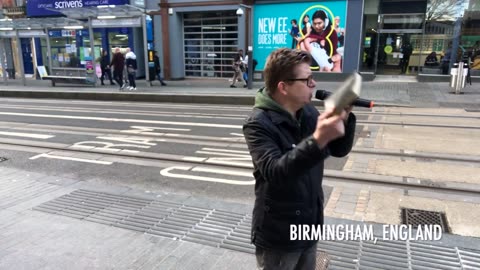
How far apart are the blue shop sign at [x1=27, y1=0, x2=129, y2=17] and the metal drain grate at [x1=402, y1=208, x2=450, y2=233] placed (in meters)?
21.1

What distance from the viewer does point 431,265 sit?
3.29m

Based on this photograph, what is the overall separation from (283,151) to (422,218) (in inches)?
120

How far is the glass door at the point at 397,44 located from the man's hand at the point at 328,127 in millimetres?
18361

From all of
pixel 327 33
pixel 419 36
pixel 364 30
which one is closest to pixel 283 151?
pixel 327 33

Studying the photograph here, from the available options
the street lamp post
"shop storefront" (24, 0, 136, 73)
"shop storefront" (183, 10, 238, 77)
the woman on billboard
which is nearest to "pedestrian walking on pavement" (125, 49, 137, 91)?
the street lamp post

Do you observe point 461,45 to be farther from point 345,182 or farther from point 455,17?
point 345,182

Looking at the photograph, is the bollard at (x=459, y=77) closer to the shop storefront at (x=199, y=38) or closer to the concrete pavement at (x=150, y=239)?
the shop storefront at (x=199, y=38)

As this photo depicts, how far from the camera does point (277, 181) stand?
178cm

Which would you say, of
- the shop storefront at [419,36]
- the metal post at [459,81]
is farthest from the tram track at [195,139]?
the shop storefront at [419,36]

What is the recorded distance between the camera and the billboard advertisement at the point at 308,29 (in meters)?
17.8

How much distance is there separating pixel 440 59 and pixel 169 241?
1747 centimetres

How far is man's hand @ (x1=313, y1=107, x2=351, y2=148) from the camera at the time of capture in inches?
58.5

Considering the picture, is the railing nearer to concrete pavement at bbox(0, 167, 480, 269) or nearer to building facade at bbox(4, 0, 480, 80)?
building facade at bbox(4, 0, 480, 80)

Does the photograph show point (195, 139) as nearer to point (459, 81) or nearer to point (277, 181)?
point (277, 181)
